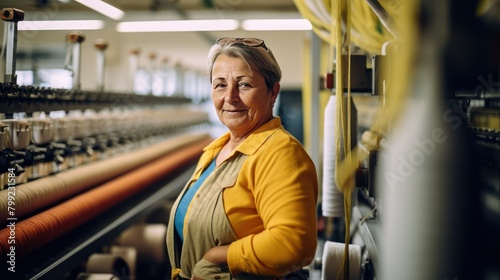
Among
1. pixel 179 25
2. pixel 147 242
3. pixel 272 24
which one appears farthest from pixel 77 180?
pixel 179 25

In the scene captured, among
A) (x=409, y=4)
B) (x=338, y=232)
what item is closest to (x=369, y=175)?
(x=409, y=4)

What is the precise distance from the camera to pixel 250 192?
3.09 feet

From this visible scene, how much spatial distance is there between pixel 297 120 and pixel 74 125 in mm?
3306

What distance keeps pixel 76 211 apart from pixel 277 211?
0.89 metres

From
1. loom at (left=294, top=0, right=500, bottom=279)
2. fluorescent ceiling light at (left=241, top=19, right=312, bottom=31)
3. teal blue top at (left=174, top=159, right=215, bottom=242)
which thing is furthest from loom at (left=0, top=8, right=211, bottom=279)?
fluorescent ceiling light at (left=241, top=19, right=312, bottom=31)

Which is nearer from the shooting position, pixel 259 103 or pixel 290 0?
pixel 259 103

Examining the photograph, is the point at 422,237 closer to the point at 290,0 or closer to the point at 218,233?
the point at 218,233

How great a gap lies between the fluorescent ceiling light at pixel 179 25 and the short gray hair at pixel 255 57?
3.46m

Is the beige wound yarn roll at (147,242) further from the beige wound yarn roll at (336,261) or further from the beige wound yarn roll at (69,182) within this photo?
the beige wound yarn roll at (336,261)

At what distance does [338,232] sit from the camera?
2.52 m

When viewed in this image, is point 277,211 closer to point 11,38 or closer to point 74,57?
point 11,38

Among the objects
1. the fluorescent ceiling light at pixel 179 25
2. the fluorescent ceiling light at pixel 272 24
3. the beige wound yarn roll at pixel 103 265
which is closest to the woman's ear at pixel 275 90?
the beige wound yarn roll at pixel 103 265

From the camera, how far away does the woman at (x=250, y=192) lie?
0.88 metres

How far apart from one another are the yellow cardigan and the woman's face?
50 millimetres
